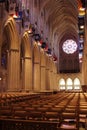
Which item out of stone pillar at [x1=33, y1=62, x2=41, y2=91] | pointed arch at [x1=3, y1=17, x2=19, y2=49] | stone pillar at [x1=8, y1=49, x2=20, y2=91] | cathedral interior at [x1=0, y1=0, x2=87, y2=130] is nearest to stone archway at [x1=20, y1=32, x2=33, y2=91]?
cathedral interior at [x1=0, y1=0, x2=87, y2=130]

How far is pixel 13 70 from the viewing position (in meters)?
23.7

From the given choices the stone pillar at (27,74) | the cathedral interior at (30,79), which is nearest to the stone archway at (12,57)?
the cathedral interior at (30,79)

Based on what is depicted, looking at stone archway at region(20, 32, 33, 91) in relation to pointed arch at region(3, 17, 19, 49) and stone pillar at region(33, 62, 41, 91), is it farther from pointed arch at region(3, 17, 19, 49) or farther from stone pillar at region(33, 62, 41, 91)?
pointed arch at region(3, 17, 19, 49)

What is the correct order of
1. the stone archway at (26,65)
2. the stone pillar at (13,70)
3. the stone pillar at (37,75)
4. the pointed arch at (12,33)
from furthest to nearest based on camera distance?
the stone pillar at (37,75) → the stone archway at (26,65) → the stone pillar at (13,70) → the pointed arch at (12,33)

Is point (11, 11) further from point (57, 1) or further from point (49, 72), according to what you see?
point (49, 72)

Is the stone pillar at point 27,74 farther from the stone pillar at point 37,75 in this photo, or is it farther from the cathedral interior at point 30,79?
the stone pillar at point 37,75

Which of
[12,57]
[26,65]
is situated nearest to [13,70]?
[12,57]

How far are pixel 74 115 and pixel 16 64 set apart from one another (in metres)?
20.0

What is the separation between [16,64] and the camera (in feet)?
78.9

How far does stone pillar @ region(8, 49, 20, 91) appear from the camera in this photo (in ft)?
75.4

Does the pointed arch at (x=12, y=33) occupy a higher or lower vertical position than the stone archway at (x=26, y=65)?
higher

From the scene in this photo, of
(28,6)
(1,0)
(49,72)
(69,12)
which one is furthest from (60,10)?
(1,0)

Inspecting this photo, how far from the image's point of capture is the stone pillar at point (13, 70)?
23.0 meters

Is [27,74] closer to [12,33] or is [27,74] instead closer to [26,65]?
[26,65]
